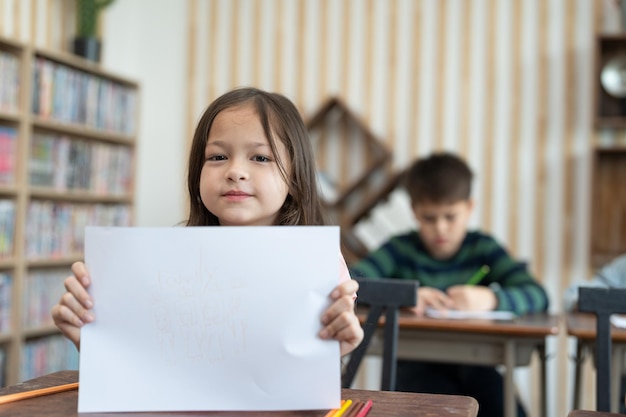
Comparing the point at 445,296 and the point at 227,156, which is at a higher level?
the point at 227,156

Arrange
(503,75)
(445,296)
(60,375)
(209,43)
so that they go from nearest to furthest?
(60,375), (445,296), (503,75), (209,43)

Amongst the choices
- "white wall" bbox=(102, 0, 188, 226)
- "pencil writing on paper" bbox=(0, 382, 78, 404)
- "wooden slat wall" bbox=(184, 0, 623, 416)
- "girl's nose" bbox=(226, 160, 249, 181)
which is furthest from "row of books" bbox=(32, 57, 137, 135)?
"pencil writing on paper" bbox=(0, 382, 78, 404)

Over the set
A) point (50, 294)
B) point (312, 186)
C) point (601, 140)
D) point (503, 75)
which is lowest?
point (50, 294)

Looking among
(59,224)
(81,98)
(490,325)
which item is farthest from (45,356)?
(490,325)

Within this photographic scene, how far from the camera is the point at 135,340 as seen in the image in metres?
0.94

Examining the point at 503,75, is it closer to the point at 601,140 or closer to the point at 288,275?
the point at 601,140

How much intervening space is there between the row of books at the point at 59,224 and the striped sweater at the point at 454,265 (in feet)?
4.61

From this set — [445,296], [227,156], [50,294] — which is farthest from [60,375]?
[50,294]

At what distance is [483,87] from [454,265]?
1.32m

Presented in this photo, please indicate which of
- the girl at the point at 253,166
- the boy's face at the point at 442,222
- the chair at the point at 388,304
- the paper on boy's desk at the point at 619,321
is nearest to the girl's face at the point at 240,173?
the girl at the point at 253,166

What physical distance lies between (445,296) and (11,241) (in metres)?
1.76

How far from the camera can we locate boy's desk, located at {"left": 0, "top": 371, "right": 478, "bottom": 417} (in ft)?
3.03

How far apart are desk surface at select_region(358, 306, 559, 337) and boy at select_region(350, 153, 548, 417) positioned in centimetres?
13

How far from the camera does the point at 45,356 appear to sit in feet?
11.0
